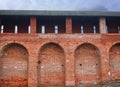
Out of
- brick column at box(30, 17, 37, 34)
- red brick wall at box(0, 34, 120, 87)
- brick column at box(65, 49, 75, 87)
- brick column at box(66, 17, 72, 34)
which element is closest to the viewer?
brick column at box(65, 49, 75, 87)

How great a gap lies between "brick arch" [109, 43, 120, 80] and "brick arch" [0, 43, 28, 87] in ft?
23.8

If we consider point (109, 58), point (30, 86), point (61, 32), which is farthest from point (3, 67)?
point (109, 58)

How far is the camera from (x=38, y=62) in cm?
2406

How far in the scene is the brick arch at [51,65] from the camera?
78.8 feet

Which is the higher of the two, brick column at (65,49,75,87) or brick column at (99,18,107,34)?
brick column at (99,18,107,34)

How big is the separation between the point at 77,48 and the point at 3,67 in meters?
6.42

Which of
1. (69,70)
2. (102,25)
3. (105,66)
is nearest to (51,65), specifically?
(69,70)

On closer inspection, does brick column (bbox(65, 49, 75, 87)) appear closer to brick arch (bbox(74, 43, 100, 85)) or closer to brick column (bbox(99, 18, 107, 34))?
brick arch (bbox(74, 43, 100, 85))

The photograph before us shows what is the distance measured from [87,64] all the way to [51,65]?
3.08 m

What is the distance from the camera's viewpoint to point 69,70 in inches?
939

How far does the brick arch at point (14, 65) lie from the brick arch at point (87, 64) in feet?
14.4

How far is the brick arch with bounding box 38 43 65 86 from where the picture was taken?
2402 cm

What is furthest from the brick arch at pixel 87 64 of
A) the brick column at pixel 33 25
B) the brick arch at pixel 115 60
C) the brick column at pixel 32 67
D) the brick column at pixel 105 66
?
the brick column at pixel 33 25

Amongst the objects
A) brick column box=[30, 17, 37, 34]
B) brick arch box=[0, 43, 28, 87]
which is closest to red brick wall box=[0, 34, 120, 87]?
brick arch box=[0, 43, 28, 87]
